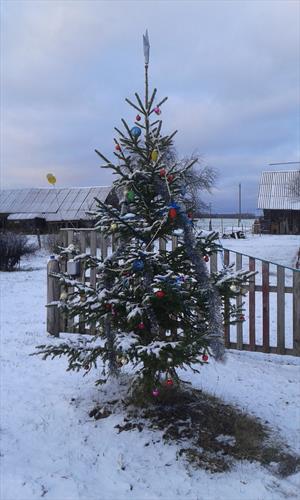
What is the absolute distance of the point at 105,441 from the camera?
10.8 ft

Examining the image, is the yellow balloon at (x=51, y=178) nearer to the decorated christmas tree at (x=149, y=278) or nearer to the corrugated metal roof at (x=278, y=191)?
the decorated christmas tree at (x=149, y=278)

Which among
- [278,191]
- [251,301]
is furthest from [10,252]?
[278,191]

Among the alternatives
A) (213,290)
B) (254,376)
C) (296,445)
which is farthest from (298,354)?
(213,290)

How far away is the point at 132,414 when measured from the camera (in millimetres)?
3596

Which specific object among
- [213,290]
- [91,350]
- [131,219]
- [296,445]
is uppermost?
[131,219]

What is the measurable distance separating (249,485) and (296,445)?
746 mm

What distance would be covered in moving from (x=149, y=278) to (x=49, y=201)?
31.2 meters

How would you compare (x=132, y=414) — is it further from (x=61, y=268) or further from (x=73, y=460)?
(x=61, y=268)

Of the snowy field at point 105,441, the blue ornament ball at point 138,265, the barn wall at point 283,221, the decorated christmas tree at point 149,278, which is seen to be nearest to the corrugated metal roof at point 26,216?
the barn wall at point 283,221

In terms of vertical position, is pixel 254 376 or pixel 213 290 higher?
pixel 213 290

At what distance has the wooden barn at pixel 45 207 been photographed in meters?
30.9

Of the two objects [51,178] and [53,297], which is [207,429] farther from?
[53,297]

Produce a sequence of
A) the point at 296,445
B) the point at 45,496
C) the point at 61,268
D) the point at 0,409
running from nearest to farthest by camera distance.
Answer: the point at 45,496 < the point at 296,445 < the point at 0,409 < the point at 61,268

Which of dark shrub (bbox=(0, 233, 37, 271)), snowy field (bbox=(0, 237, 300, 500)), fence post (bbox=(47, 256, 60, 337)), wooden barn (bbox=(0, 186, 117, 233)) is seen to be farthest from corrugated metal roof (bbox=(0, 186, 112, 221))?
snowy field (bbox=(0, 237, 300, 500))
